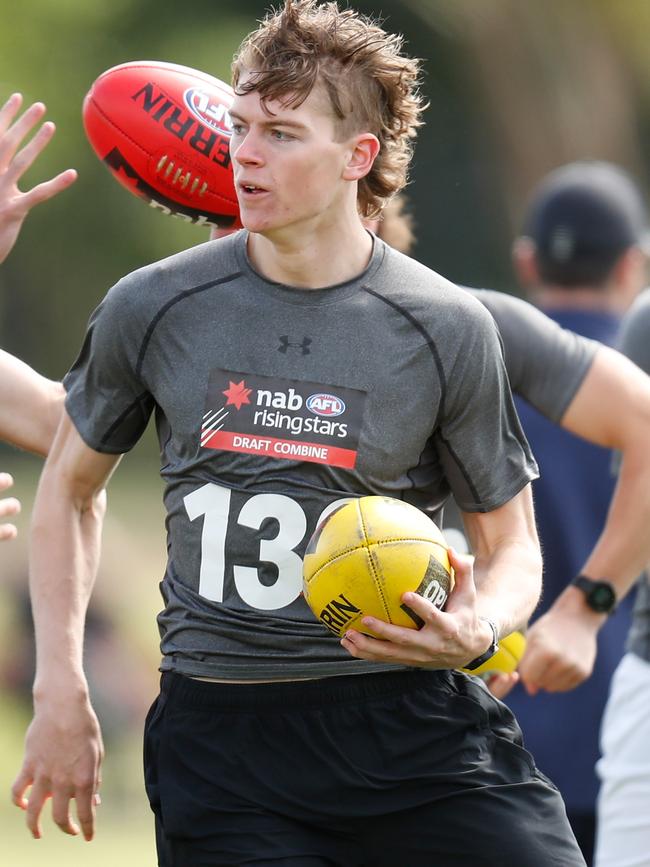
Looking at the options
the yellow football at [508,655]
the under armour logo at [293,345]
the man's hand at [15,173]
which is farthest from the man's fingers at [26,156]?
the yellow football at [508,655]

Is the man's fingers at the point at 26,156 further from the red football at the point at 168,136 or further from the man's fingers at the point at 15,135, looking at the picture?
the red football at the point at 168,136

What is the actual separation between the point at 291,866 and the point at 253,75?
5.34ft

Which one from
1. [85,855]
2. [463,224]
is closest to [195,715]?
[85,855]

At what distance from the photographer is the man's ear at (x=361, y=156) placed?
3771 millimetres

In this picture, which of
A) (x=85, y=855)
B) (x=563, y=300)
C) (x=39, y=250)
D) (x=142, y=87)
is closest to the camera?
(x=142, y=87)

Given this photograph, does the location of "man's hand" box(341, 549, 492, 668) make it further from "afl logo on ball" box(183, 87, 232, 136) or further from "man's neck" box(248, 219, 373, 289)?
"afl logo on ball" box(183, 87, 232, 136)

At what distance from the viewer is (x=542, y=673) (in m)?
4.83

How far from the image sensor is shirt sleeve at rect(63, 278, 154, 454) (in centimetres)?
378

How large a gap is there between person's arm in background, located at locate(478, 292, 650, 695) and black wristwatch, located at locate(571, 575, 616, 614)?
2 cm

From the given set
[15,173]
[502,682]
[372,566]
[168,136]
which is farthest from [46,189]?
[502,682]

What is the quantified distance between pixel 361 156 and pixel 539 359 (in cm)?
109

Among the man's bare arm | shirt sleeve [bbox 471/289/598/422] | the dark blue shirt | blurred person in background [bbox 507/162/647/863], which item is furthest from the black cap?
shirt sleeve [bbox 471/289/598/422]

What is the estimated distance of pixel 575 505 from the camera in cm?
580

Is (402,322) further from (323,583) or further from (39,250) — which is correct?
(39,250)
